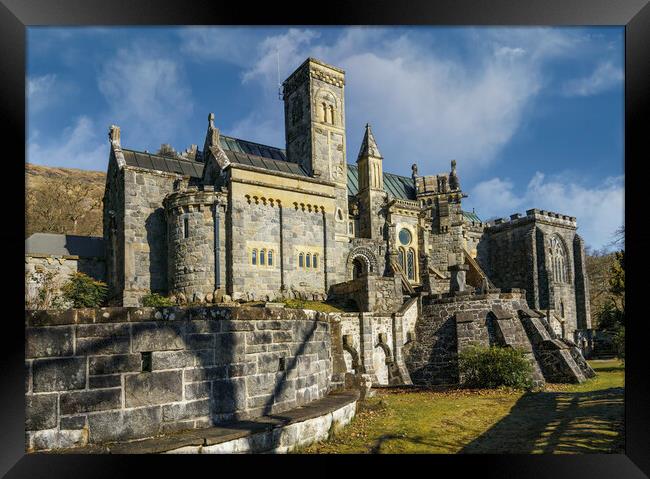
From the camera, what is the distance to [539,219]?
149ft

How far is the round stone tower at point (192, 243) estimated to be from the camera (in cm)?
2597

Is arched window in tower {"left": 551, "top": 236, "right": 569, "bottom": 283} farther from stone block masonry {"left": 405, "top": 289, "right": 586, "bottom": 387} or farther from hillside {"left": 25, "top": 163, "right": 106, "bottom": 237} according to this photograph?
hillside {"left": 25, "top": 163, "right": 106, "bottom": 237}

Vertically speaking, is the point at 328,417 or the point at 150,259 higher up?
the point at 150,259

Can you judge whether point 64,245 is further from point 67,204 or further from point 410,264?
point 410,264

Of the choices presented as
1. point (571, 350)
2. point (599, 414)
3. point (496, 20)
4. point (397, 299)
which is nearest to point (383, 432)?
point (599, 414)

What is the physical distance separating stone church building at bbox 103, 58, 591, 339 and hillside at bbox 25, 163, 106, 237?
573 cm

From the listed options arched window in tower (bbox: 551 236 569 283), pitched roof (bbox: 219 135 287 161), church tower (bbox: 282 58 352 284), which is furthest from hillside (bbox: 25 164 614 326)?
church tower (bbox: 282 58 352 284)

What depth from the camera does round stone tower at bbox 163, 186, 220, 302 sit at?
85.2ft

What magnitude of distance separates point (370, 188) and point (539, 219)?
1806cm

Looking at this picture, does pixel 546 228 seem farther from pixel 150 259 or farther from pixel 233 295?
pixel 150 259

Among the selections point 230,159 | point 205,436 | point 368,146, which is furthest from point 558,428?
point 368,146

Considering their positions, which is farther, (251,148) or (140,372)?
(251,148)

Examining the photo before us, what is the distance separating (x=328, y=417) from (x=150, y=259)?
2196 centimetres
